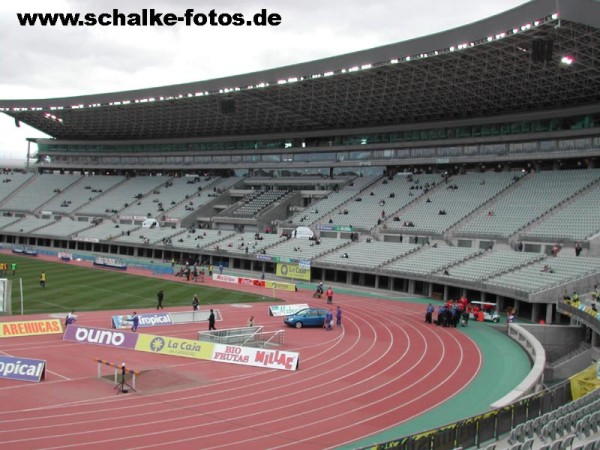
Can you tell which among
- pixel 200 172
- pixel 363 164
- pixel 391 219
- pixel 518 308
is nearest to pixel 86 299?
pixel 518 308

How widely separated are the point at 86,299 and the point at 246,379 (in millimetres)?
19997

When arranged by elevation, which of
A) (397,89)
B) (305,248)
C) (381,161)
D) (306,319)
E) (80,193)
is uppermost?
(397,89)

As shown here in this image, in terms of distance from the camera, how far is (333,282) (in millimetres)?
53906

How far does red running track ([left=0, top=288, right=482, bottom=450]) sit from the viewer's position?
15.1 metres

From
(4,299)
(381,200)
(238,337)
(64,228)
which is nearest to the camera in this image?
(238,337)

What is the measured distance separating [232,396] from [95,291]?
25233 millimetres

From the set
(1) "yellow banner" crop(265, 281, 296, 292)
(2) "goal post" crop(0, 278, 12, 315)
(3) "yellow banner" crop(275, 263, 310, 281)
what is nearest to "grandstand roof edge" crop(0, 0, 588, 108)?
(3) "yellow banner" crop(275, 263, 310, 281)

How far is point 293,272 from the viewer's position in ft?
181

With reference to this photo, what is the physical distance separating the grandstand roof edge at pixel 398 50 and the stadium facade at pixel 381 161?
0.48 ft

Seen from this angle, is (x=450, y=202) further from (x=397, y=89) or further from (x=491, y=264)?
(x=491, y=264)

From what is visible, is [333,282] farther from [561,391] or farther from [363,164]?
[561,391]

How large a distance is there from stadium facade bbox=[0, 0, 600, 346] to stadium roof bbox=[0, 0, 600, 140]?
193 mm

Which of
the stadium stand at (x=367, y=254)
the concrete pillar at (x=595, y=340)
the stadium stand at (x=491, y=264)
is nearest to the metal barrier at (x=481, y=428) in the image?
the concrete pillar at (x=595, y=340)

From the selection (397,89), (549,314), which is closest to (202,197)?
(397,89)
